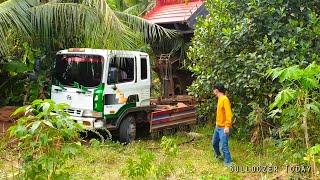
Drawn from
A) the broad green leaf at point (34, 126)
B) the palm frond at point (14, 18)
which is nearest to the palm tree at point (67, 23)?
the palm frond at point (14, 18)

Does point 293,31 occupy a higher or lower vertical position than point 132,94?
higher

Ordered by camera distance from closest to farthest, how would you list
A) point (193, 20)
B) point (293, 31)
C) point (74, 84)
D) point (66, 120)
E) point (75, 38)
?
point (66, 120) → point (293, 31) → point (74, 84) → point (75, 38) → point (193, 20)

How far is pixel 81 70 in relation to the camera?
9109mm

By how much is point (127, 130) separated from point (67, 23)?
9.17 ft

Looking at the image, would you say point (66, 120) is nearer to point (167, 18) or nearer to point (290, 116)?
Answer: point (290, 116)

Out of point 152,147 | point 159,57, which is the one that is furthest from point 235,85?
point 159,57

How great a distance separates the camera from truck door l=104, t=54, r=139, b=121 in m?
9.05

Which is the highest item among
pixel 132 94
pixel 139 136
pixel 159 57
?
pixel 159 57

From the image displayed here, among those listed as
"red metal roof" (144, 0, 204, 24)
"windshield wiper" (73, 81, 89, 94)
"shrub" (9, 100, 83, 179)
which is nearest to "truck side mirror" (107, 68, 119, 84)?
"windshield wiper" (73, 81, 89, 94)

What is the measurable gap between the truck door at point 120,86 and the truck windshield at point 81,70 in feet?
0.81

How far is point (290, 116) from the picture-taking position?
5.16 meters

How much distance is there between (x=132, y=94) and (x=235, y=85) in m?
2.37

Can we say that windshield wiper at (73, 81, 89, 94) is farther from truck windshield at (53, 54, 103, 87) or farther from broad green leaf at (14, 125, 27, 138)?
broad green leaf at (14, 125, 27, 138)

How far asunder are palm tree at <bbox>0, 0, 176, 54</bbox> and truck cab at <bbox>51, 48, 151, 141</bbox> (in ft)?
1.17
